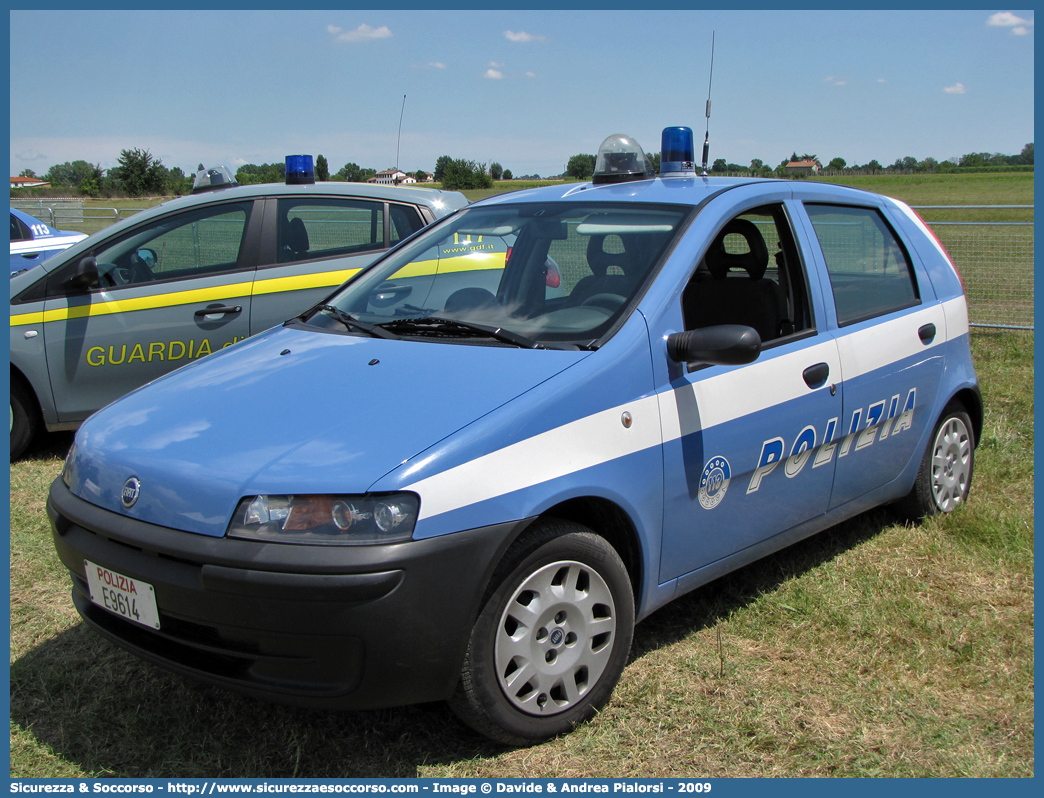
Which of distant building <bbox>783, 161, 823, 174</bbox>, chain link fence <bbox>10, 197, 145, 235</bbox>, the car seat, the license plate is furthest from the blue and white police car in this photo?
chain link fence <bbox>10, 197, 145, 235</bbox>

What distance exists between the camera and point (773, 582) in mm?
3885

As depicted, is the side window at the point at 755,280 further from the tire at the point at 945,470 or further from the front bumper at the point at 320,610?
the front bumper at the point at 320,610

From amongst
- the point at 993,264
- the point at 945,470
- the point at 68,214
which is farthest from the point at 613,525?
the point at 68,214

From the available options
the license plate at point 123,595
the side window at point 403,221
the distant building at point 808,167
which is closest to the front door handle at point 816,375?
the license plate at point 123,595

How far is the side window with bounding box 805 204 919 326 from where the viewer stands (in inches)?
148

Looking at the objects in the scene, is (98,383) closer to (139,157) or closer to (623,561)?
(623,561)

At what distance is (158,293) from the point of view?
5.68 m

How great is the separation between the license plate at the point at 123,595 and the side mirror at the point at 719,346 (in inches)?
68.7

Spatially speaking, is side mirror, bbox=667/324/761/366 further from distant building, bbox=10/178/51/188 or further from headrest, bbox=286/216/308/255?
distant building, bbox=10/178/51/188

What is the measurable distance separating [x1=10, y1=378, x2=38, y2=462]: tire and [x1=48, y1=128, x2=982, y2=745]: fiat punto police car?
2.90 meters

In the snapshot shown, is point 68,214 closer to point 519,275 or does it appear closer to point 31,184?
point 519,275

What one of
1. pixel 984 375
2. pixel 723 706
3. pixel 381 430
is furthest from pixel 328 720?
pixel 984 375

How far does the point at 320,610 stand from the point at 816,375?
2.13 meters

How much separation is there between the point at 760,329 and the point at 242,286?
3.47 m
